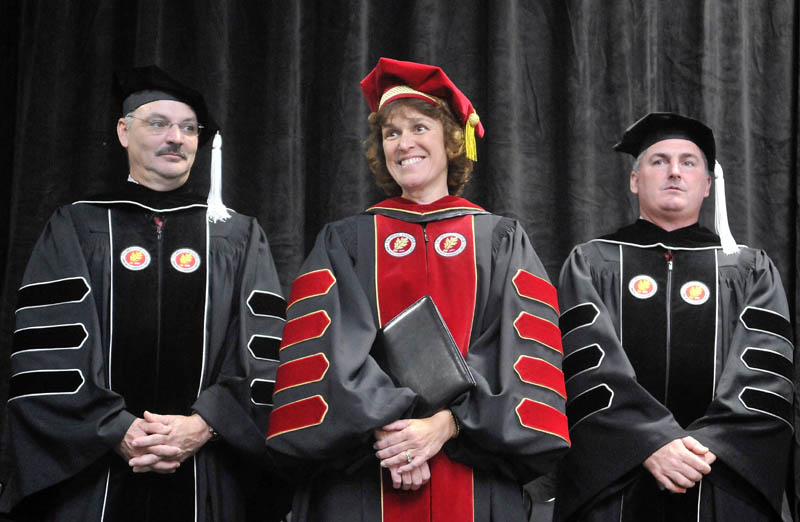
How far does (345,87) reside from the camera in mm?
4680

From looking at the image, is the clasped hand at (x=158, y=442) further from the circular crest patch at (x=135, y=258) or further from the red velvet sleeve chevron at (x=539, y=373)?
the red velvet sleeve chevron at (x=539, y=373)

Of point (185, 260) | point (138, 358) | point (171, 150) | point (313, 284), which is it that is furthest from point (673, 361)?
point (171, 150)

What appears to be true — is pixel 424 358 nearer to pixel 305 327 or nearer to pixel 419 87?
pixel 305 327

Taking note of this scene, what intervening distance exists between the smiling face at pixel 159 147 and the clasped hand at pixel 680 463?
6.56 ft

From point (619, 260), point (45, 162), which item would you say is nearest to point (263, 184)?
point (45, 162)

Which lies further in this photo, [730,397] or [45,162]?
[45,162]

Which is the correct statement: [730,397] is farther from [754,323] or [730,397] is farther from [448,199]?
[448,199]

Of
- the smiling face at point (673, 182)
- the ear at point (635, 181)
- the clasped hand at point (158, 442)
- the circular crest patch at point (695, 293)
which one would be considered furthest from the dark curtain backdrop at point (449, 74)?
the clasped hand at point (158, 442)

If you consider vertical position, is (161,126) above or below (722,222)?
above

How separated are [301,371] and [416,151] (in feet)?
2.92

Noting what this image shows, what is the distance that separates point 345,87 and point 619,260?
1.63 m

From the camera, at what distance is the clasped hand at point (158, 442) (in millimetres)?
3254

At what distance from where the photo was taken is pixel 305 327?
10.6 ft

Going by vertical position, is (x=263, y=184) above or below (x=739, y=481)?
above
